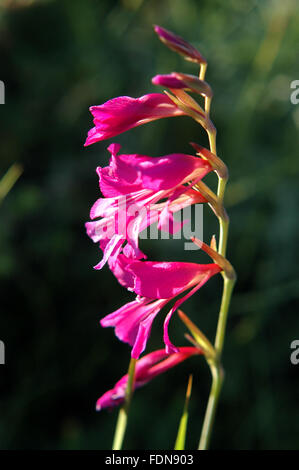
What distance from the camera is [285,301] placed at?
2.43m

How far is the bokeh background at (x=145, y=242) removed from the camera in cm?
213

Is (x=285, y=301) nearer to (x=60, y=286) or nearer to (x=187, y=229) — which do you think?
(x=60, y=286)

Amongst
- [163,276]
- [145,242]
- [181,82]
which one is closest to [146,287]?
[163,276]

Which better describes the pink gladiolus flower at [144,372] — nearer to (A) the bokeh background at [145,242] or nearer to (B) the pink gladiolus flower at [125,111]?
(B) the pink gladiolus flower at [125,111]

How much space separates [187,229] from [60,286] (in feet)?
4.39

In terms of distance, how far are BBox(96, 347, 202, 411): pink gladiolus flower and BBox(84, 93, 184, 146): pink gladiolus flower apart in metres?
0.54

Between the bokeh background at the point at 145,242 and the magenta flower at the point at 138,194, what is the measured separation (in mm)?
1056

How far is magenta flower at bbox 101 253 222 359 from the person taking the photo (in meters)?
1.04

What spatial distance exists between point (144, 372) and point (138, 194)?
45 centimetres

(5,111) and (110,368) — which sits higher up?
(5,111)

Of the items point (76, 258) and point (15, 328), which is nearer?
point (15, 328)

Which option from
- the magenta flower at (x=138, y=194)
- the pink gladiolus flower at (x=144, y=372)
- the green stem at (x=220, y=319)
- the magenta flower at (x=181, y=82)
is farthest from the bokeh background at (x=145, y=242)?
the magenta flower at (x=181, y=82)
